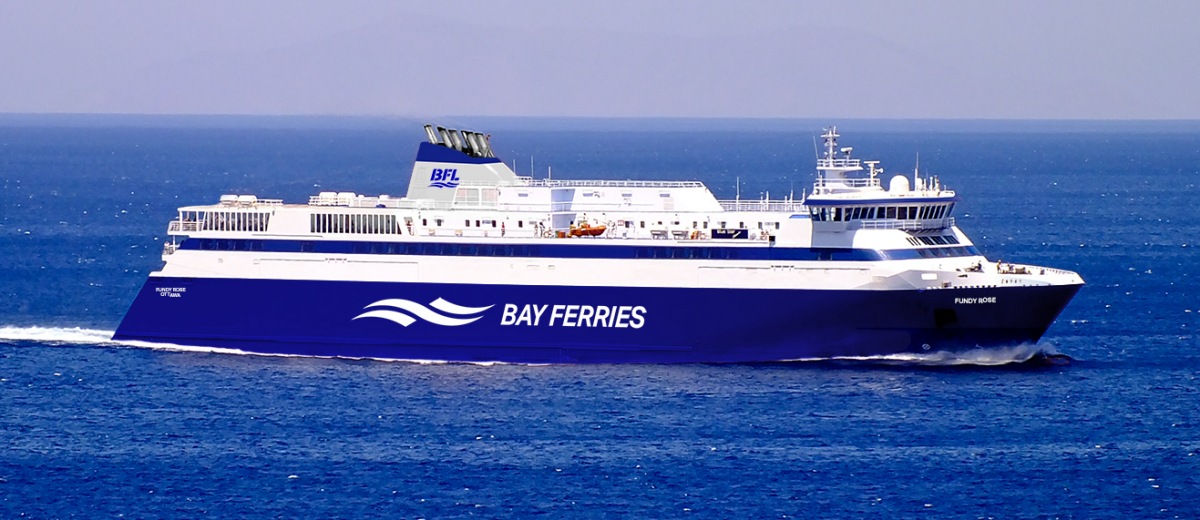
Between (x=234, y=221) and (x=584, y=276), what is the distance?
10.7 metres

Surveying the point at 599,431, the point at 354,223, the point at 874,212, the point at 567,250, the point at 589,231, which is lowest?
the point at 599,431

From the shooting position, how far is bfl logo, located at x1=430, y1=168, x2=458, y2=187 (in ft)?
187

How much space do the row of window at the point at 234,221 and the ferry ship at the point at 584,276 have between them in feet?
0.16

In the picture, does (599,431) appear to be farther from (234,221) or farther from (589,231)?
(234,221)

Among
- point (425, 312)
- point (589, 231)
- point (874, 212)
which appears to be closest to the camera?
point (874, 212)

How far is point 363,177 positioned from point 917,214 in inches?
3691

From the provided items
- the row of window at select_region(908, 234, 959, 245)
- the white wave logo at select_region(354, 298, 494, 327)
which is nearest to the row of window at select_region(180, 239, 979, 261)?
the row of window at select_region(908, 234, 959, 245)

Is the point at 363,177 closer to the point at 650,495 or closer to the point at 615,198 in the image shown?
the point at 615,198

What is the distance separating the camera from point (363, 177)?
143 metres

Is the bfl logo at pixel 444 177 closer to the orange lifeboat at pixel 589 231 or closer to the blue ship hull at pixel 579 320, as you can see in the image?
the blue ship hull at pixel 579 320

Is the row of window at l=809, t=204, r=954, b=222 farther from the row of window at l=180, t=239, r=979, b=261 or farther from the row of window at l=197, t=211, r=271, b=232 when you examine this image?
the row of window at l=197, t=211, r=271, b=232

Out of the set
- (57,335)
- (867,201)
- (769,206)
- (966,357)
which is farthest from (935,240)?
(57,335)

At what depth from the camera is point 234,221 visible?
2216 inches

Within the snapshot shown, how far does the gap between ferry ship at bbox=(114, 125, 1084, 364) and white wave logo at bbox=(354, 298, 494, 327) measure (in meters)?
0.04
